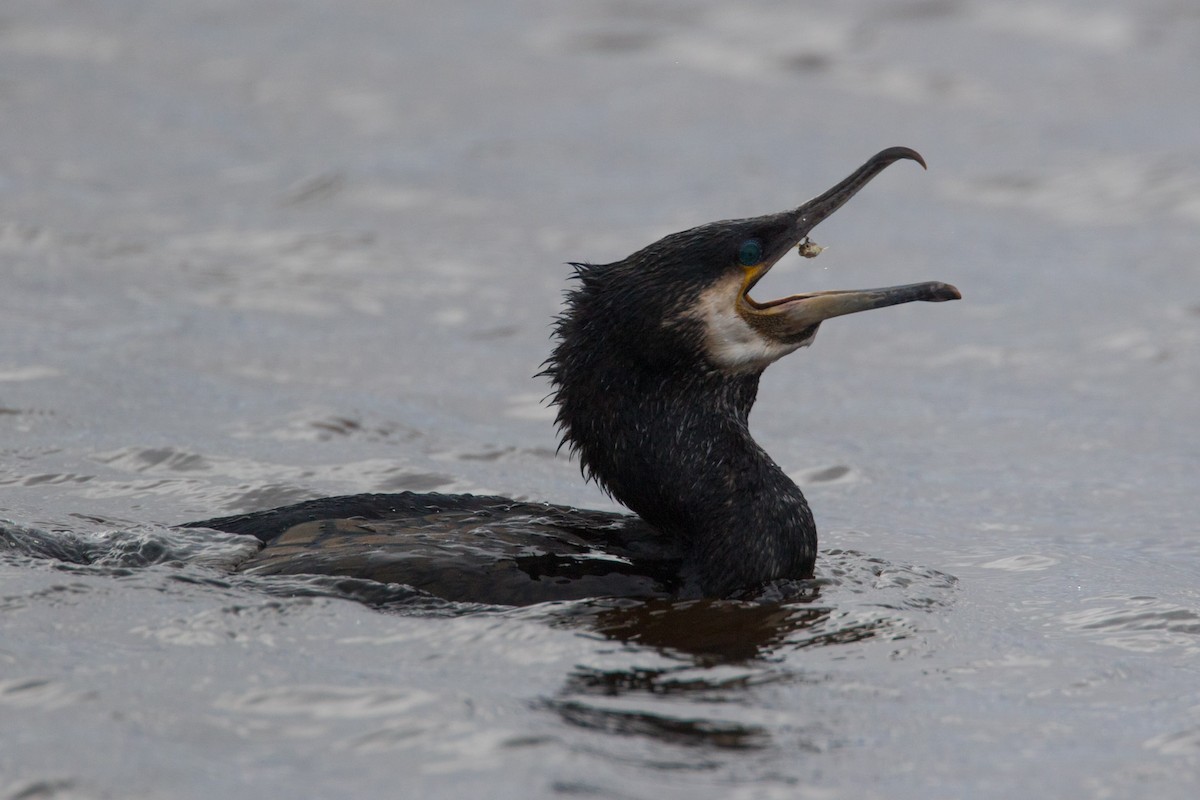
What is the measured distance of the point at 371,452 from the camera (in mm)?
8242

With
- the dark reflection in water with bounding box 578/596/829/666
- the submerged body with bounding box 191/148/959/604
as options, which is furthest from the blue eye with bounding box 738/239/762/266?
the dark reflection in water with bounding box 578/596/829/666

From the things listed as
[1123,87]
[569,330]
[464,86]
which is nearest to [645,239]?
[464,86]

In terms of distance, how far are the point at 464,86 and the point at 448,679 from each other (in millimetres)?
10740

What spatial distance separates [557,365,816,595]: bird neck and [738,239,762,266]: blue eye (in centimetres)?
41

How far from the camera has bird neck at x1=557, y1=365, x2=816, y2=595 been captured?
6.16 m

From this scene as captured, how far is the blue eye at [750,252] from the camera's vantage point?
6230mm

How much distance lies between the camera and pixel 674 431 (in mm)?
6246

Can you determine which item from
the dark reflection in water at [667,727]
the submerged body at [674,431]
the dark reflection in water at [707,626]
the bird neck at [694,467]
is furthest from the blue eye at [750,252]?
the dark reflection in water at [667,727]

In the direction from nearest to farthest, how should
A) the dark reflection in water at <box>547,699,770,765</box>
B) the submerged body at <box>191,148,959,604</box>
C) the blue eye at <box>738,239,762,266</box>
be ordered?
the dark reflection in water at <box>547,699,770,765</box>
the submerged body at <box>191,148,959,604</box>
the blue eye at <box>738,239,762,266</box>

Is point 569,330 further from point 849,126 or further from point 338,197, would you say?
point 849,126

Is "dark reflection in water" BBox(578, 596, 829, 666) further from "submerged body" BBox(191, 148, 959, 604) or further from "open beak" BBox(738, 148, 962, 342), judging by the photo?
"open beak" BBox(738, 148, 962, 342)

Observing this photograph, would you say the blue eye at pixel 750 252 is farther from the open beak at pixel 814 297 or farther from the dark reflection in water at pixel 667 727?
the dark reflection in water at pixel 667 727

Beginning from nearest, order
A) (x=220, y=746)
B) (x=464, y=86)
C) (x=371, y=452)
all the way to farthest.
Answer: (x=220, y=746) < (x=371, y=452) < (x=464, y=86)

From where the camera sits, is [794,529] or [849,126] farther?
[849,126]
